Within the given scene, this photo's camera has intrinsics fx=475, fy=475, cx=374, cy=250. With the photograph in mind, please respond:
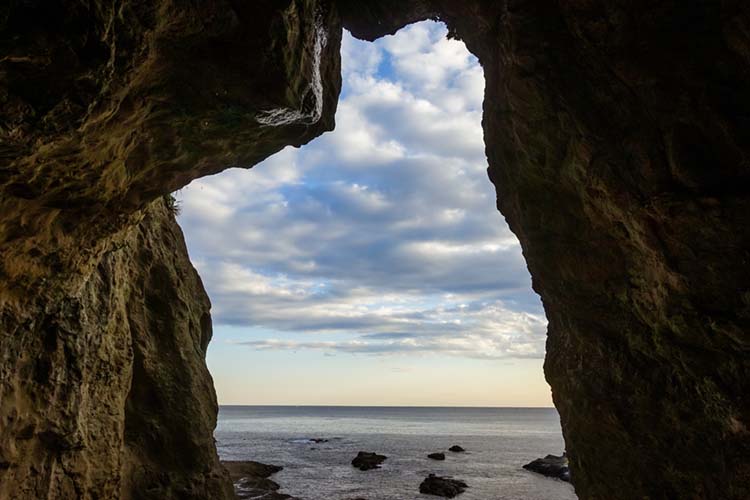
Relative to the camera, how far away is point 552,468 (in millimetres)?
45562

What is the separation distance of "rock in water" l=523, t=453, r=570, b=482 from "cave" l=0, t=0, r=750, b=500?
34509 millimetres

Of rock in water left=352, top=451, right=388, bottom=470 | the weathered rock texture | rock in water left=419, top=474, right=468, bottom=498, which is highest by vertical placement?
the weathered rock texture

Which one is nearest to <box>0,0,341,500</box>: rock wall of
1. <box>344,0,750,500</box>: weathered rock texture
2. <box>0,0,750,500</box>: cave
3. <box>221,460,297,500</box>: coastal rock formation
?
<box>0,0,750,500</box>: cave

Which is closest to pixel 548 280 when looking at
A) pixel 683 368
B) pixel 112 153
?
pixel 683 368

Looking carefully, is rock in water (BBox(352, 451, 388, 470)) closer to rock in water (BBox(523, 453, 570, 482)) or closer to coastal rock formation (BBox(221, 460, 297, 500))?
coastal rock formation (BBox(221, 460, 297, 500))

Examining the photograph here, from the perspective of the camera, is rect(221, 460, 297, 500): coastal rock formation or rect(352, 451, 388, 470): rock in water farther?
rect(352, 451, 388, 470): rock in water

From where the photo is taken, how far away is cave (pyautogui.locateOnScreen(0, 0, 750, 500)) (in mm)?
6719

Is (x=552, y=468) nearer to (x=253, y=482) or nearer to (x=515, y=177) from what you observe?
(x=253, y=482)

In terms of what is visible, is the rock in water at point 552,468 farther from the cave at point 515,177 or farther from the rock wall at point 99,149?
the rock wall at point 99,149

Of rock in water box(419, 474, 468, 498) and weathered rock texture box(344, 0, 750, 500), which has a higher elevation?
weathered rock texture box(344, 0, 750, 500)

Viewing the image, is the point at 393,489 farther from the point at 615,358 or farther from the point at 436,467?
the point at 615,358

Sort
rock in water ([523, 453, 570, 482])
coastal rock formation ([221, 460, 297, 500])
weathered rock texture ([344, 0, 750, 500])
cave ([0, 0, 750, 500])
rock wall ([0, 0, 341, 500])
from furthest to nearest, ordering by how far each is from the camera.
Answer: rock in water ([523, 453, 570, 482])
coastal rock formation ([221, 460, 297, 500])
weathered rock texture ([344, 0, 750, 500])
cave ([0, 0, 750, 500])
rock wall ([0, 0, 341, 500])

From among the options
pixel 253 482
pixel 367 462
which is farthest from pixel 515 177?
pixel 367 462

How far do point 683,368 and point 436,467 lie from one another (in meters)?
43.9
